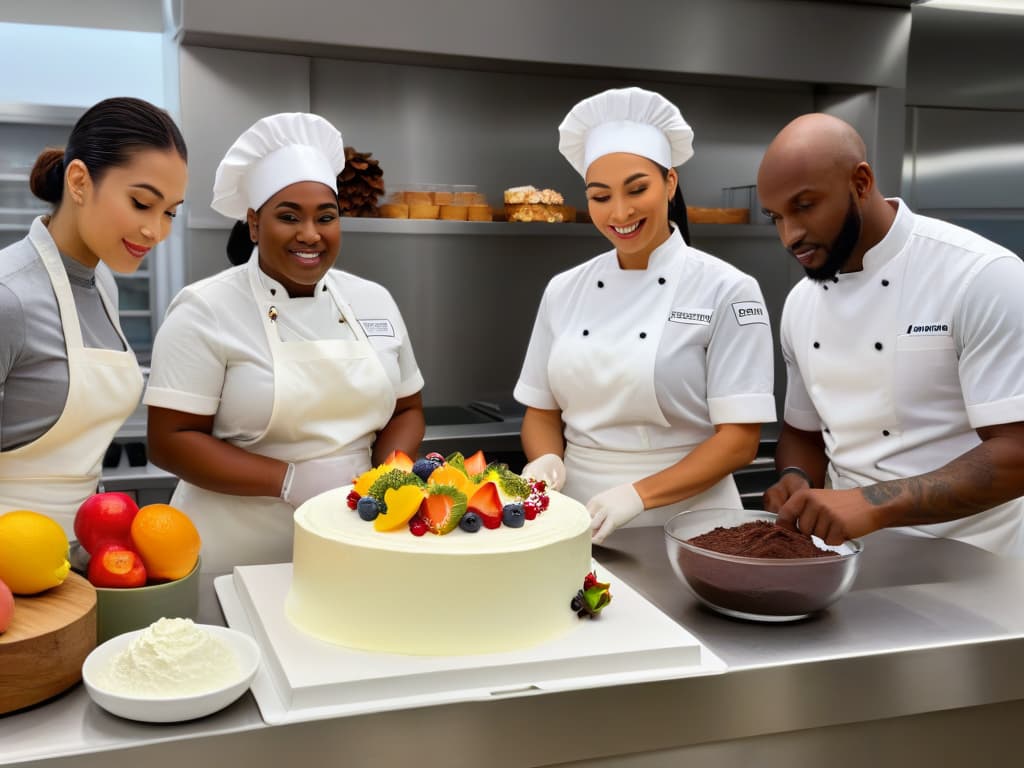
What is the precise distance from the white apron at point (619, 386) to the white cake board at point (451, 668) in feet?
2.38

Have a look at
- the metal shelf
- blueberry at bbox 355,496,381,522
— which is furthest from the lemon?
the metal shelf

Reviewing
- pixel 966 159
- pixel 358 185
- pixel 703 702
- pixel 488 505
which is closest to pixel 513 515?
pixel 488 505

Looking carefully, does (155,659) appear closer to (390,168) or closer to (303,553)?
(303,553)

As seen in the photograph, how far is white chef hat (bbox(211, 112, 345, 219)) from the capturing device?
6.24 ft

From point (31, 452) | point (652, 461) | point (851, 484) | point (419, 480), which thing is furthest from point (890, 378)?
point (31, 452)

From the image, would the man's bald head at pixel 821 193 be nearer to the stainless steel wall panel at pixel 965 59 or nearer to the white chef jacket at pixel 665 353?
the white chef jacket at pixel 665 353

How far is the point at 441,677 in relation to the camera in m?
1.16

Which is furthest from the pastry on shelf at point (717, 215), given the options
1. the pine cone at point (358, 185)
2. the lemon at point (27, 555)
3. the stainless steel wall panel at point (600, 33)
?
the lemon at point (27, 555)

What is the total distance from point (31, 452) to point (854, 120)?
3361mm

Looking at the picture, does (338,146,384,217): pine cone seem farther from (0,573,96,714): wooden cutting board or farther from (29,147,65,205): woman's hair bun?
(0,573,96,714): wooden cutting board

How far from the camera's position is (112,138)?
61.8 inches

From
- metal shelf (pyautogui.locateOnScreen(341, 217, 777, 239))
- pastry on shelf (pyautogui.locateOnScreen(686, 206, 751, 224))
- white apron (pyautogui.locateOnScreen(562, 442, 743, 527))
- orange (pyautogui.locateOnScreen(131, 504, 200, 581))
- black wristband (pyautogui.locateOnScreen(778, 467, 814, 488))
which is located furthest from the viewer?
pastry on shelf (pyautogui.locateOnScreen(686, 206, 751, 224))

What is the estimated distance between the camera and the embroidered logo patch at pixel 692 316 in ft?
6.55

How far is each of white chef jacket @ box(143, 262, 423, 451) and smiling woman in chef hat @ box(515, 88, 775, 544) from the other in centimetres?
50
